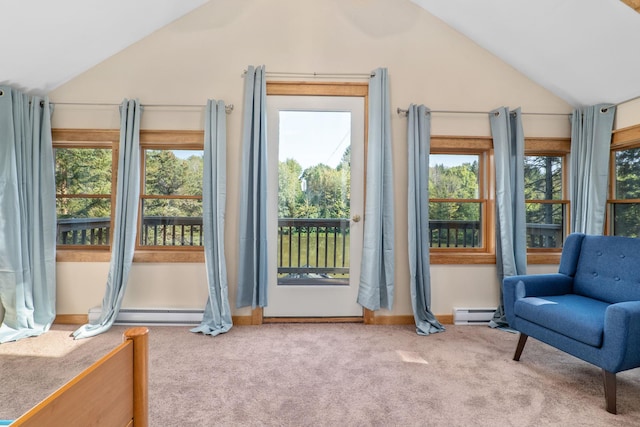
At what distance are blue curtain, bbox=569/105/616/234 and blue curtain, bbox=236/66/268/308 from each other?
2849mm

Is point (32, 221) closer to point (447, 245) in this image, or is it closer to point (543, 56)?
point (447, 245)

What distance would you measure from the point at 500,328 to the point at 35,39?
4.40m

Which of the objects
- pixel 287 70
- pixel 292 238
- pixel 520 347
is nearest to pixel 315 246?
pixel 292 238

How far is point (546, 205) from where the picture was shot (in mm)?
3221

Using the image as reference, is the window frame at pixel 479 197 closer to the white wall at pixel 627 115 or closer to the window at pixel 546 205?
the window at pixel 546 205

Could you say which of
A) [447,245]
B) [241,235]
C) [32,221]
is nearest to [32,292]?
[32,221]

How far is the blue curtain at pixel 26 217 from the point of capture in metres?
2.52

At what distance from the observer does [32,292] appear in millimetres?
2678

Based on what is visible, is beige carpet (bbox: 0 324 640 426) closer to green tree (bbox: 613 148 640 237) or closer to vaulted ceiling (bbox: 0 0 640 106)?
green tree (bbox: 613 148 640 237)

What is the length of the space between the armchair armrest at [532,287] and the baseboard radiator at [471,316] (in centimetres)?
64

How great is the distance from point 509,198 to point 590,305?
43.9 inches

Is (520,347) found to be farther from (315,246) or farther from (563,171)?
(563,171)

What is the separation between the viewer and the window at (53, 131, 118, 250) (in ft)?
9.85

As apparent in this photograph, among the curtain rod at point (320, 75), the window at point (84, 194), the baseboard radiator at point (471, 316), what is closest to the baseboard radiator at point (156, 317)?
the window at point (84, 194)
